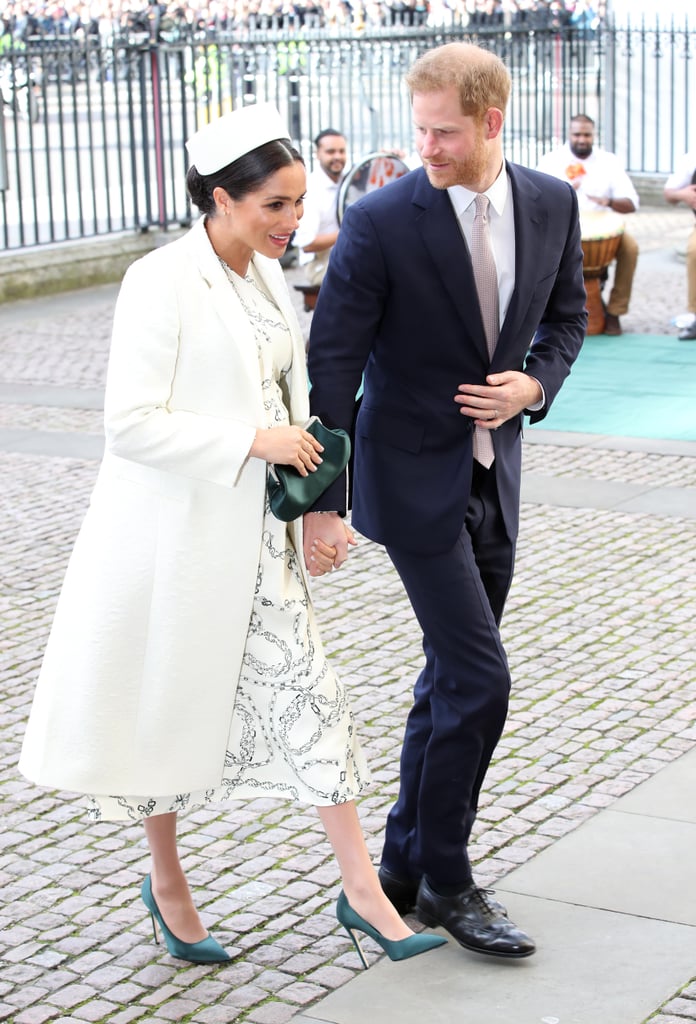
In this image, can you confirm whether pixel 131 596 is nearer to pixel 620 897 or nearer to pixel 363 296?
pixel 363 296

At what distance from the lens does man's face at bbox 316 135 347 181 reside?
38.7ft

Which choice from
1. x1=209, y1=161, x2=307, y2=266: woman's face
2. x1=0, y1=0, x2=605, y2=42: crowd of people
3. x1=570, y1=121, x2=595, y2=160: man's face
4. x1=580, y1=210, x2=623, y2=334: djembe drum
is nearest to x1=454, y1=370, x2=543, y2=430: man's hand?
x1=209, y1=161, x2=307, y2=266: woman's face

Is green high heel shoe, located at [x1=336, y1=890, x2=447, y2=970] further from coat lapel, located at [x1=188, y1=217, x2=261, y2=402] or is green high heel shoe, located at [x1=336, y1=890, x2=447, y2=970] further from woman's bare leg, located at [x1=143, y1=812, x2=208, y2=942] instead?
coat lapel, located at [x1=188, y1=217, x2=261, y2=402]

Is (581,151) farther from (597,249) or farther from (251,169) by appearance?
(251,169)

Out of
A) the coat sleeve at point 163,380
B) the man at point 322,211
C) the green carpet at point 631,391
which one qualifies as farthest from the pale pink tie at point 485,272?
the man at point 322,211

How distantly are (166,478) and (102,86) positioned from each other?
13.0m

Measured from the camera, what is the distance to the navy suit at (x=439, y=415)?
3.37 m

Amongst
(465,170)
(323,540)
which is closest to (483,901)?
(323,540)

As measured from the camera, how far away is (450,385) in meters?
3.46

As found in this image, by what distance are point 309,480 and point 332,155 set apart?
8861mm

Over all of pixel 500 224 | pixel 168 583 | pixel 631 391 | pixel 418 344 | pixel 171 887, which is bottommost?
pixel 631 391

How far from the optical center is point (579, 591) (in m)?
6.34

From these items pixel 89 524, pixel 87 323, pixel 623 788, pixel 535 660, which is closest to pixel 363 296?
pixel 89 524

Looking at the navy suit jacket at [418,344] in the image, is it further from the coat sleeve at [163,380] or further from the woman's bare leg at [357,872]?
the woman's bare leg at [357,872]
